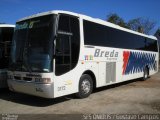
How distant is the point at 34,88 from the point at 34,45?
153cm

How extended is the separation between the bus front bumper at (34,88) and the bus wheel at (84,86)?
1808mm

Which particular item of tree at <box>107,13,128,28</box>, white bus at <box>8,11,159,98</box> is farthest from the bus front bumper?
tree at <box>107,13,128,28</box>

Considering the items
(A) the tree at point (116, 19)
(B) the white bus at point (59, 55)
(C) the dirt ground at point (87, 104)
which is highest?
(A) the tree at point (116, 19)

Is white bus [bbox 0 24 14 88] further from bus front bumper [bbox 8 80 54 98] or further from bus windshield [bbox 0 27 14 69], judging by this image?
bus front bumper [bbox 8 80 54 98]

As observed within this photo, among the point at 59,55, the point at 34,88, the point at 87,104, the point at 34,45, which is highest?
the point at 34,45

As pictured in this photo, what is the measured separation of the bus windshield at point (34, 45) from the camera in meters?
8.24

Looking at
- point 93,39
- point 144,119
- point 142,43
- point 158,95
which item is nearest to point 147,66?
point 142,43

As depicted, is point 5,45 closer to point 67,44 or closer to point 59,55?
point 67,44

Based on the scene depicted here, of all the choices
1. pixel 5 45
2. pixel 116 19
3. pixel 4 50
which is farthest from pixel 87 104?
pixel 116 19

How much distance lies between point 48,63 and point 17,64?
61.9 inches

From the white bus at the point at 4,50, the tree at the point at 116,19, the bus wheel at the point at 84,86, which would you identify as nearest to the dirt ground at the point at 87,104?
the bus wheel at the point at 84,86

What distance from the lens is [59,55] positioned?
8.46 m

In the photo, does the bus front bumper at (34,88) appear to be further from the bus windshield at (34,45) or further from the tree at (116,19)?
the tree at (116,19)

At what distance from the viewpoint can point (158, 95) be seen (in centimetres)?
1096
